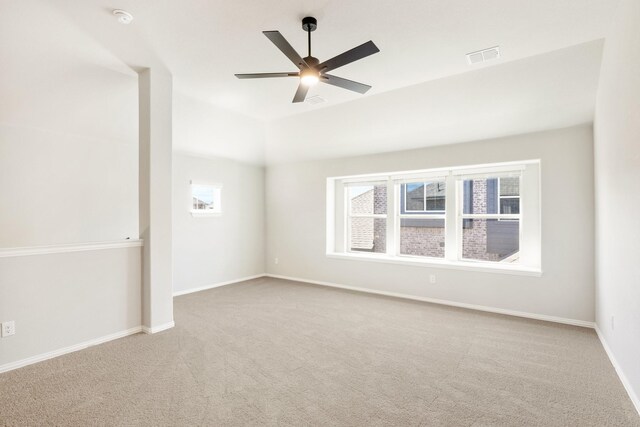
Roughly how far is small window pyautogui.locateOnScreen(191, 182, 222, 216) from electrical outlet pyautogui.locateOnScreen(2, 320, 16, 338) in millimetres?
2959

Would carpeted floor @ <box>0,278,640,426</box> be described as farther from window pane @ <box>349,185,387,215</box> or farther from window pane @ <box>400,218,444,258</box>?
window pane @ <box>349,185,387,215</box>

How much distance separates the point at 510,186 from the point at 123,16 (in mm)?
4782

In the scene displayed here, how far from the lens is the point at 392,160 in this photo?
17.3ft

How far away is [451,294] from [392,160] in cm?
222

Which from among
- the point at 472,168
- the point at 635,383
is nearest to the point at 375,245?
the point at 472,168

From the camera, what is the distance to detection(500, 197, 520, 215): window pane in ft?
14.8

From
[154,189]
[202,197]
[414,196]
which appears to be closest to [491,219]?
[414,196]

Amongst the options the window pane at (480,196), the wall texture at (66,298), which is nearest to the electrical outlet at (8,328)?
the wall texture at (66,298)

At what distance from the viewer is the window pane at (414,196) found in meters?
5.34

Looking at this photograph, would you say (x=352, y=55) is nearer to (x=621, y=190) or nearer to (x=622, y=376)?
(x=621, y=190)

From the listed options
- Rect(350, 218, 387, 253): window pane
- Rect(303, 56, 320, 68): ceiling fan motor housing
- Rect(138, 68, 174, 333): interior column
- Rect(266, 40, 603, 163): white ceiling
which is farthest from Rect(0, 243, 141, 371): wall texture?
Rect(350, 218, 387, 253): window pane

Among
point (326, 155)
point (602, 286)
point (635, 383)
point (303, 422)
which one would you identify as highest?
point (326, 155)

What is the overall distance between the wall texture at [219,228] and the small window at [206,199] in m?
0.08

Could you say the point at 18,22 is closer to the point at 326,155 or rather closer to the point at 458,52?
the point at 458,52
